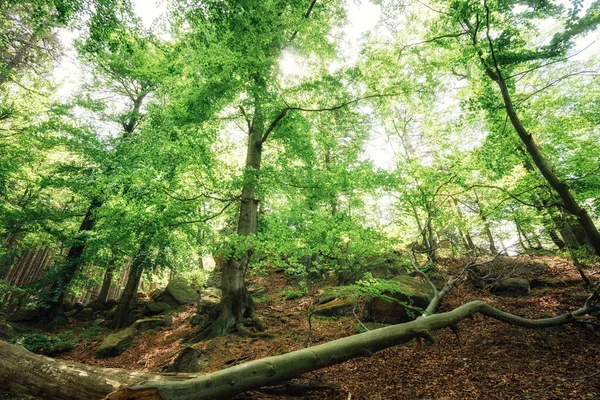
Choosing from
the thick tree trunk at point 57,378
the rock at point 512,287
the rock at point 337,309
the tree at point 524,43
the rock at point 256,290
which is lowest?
the thick tree trunk at point 57,378

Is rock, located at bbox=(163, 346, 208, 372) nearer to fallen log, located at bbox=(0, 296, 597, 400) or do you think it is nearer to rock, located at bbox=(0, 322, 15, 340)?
fallen log, located at bbox=(0, 296, 597, 400)

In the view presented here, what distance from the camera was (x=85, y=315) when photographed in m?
15.7

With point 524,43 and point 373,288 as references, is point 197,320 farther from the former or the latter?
point 524,43

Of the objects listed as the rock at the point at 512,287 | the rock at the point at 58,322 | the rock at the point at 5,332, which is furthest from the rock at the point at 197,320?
the rock at the point at 512,287

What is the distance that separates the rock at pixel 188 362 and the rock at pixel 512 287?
10.4m

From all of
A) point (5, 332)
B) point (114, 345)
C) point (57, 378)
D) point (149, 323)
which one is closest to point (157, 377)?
point (57, 378)

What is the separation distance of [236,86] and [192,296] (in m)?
13.5

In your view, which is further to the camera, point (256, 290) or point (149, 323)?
point (256, 290)

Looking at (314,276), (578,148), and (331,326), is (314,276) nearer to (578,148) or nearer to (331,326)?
(331,326)

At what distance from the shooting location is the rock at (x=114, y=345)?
938 cm

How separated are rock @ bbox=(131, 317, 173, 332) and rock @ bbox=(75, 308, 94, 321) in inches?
244

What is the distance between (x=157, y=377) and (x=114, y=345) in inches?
315

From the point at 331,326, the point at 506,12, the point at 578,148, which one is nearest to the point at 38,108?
the point at 331,326

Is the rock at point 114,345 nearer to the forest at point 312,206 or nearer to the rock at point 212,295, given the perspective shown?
the forest at point 312,206
